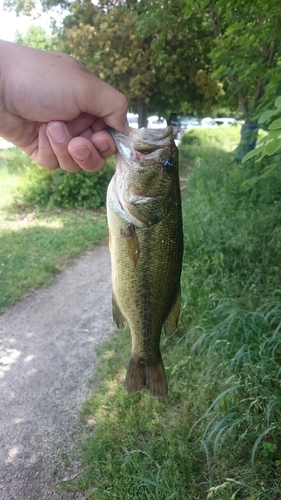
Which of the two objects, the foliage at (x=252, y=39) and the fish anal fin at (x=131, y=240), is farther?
the foliage at (x=252, y=39)

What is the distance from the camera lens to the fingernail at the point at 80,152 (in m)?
1.96

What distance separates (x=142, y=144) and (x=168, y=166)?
0.15m

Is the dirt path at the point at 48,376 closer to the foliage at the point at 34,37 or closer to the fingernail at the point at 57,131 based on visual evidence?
the fingernail at the point at 57,131

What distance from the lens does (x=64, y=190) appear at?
9.98 m

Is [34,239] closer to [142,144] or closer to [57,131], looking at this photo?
[57,131]

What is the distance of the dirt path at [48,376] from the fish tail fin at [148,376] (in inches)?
57.1

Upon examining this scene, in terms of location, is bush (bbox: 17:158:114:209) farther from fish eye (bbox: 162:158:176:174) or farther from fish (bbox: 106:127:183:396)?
fish eye (bbox: 162:158:176:174)

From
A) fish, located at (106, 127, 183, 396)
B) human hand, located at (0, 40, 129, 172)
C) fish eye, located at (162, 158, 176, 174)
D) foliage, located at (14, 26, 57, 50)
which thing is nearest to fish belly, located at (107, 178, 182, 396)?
fish, located at (106, 127, 183, 396)

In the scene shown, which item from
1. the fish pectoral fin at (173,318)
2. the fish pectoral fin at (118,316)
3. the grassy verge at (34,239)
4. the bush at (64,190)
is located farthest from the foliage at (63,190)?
the fish pectoral fin at (173,318)

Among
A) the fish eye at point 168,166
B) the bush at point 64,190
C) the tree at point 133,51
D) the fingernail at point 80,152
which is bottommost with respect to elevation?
the bush at point 64,190

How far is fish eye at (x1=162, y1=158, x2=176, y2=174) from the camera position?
1887 mm

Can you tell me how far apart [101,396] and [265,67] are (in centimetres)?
496

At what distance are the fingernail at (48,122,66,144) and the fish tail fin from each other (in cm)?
117

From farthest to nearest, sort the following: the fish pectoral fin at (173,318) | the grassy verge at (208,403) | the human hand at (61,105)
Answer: the grassy verge at (208,403) → the fish pectoral fin at (173,318) → the human hand at (61,105)
